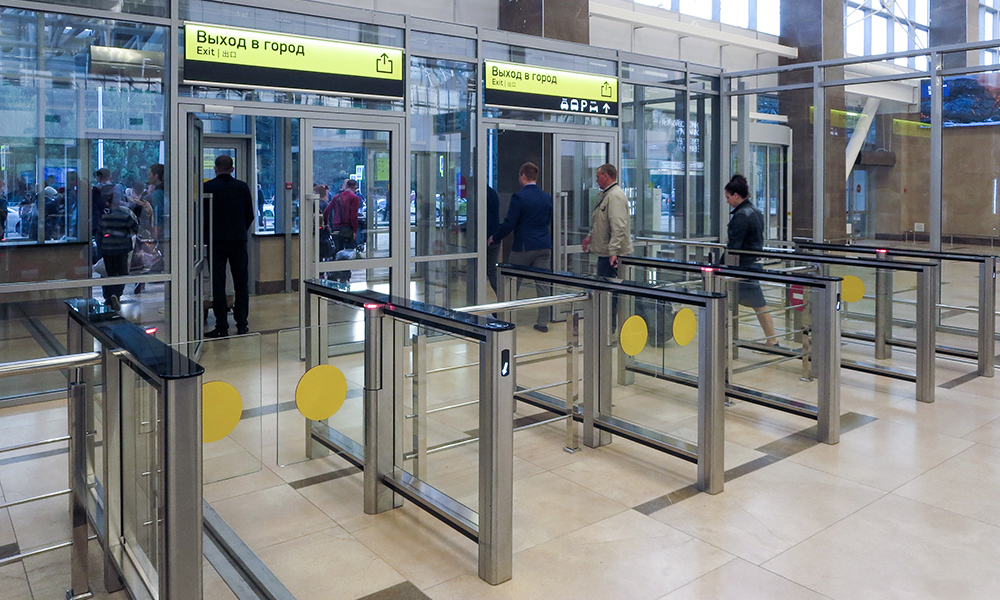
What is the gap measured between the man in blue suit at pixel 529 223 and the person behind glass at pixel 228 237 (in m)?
2.17

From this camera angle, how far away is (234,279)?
266 inches

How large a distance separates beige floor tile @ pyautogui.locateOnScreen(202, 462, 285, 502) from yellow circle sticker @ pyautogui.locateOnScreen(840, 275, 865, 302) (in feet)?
14.1

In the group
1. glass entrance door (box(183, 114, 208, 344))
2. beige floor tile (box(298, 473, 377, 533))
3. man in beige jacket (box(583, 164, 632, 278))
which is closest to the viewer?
beige floor tile (box(298, 473, 377, 533))

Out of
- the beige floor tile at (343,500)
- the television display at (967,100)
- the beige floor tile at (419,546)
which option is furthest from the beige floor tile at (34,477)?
the television display at (967,100)

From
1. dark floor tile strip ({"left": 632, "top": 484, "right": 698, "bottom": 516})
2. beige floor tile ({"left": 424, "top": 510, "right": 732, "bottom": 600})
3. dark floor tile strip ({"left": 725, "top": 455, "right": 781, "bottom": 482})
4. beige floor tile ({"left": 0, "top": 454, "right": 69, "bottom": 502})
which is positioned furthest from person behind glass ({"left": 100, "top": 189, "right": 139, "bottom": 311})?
dark floor tile strip ({"left": 725, "top": 455, "right": 781, "bottom": 482})

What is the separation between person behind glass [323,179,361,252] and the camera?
6.48 m

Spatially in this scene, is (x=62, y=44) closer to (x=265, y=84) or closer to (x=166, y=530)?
(x=265, y=84)

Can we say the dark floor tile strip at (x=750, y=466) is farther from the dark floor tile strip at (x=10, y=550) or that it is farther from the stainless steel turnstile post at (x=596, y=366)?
the dark floor tile strip at (x=10, y=550)

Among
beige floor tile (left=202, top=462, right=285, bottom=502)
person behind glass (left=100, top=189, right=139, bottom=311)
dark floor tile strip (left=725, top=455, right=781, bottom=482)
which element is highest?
person behind glass (left=100, top=189, right=139, bottom=311)

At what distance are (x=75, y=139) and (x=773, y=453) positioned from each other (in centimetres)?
463

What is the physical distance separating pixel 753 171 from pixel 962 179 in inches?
94.4

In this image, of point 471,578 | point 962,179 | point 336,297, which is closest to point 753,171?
point 962,179

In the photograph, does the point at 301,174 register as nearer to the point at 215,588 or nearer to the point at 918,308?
the point at 215,588

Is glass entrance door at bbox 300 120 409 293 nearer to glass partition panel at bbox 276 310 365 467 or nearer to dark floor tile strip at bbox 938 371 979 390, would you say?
glass partition panel at bbox 276 310 365 467
